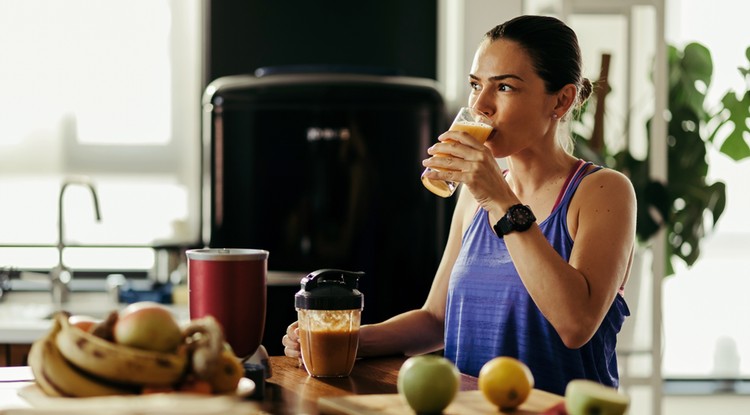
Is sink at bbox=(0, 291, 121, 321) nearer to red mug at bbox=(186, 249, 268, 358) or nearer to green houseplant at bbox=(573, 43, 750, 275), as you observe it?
green houseplant at bbox=(573, 43, 750, 275)

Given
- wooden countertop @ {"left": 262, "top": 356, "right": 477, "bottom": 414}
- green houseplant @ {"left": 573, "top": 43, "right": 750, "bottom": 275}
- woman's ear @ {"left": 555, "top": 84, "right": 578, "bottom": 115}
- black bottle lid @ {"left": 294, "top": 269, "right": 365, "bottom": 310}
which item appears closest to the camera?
wooden countertop @ {"left": 262, "top": 356, "right": 477, "bottom": 414}

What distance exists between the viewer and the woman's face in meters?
1.90

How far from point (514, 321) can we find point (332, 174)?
4.94 feet

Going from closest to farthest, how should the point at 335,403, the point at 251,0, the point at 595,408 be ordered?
the point at 595,408 < the point at 335,403 < the point at 251,0

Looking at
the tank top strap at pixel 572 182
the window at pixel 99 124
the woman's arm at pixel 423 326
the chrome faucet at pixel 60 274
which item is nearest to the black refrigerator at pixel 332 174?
the chrome faucet at pixel 60 274

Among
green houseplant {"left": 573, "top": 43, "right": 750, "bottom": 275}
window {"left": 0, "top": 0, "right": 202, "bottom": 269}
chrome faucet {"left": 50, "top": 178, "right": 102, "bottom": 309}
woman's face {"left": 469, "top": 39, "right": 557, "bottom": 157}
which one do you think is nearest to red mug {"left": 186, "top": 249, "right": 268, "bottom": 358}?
woman's face {"left": 469, "top": 39, "right": 557, "bottom": 157}

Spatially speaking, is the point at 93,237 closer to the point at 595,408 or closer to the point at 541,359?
the point at 541,359

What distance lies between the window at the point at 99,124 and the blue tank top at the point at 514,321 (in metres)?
2.20

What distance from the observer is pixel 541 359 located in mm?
1888

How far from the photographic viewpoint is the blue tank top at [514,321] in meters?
1.88

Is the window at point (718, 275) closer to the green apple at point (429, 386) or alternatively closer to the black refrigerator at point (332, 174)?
the black refrigerator at point (332, 174)

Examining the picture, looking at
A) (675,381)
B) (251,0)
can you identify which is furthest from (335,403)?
(675,381)

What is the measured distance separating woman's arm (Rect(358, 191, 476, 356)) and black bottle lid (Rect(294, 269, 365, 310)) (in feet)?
0.80

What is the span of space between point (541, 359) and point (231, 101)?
1786 mm
